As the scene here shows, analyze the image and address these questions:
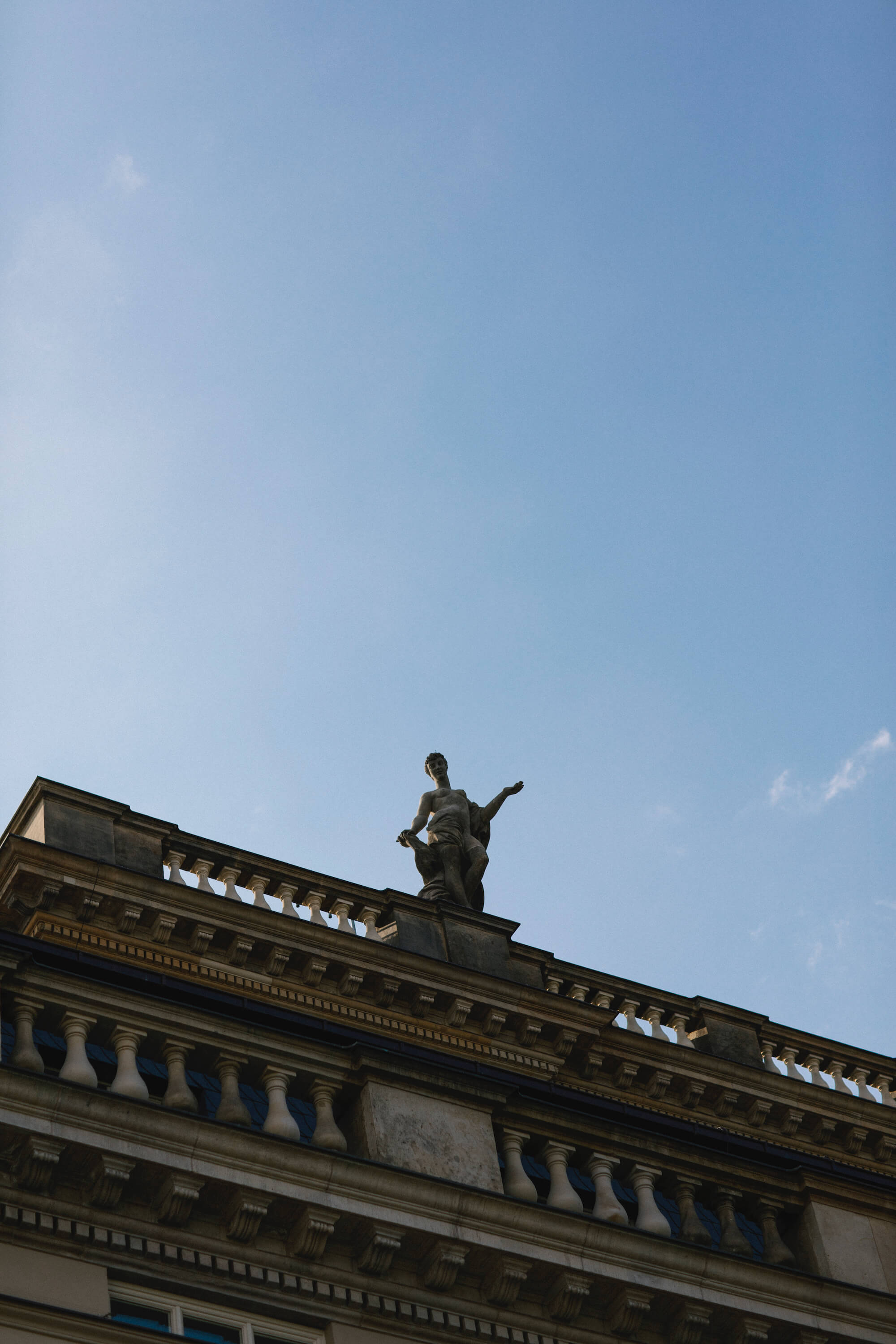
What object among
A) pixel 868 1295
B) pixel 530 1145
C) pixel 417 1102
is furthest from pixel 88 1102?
pixel 868 1295

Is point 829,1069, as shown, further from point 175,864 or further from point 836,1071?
point 175,864

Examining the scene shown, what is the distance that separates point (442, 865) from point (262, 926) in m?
4.62

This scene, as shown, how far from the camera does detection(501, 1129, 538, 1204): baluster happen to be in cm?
1852

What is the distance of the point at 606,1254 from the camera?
1822cm

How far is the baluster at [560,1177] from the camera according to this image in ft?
60.7

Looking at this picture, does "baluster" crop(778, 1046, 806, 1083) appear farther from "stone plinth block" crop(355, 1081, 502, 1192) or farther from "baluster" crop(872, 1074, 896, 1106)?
"stone plinth block" crop(355, 1081, 502, 1192)

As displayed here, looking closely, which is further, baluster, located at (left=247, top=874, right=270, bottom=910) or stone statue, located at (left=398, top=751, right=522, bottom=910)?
stone statue, located at (left=398, top=751, right=522, bottom=910)

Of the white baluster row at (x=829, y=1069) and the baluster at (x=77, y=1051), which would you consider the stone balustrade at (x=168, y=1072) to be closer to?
the baluster at (x=77, y=1051)

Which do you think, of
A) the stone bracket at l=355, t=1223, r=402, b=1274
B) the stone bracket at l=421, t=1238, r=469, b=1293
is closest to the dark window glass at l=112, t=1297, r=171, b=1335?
the stone bracket at l=355, t=1223, r=402, b=1274

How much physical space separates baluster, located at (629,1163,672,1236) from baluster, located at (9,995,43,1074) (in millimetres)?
5278

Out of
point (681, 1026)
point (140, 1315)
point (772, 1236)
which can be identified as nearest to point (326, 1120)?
point (140, 1315)

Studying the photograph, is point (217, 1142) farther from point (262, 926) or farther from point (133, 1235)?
point (262, 926)

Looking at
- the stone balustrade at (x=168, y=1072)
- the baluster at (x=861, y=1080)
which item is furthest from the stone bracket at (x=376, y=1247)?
the baluster at (x=861, y=1080)

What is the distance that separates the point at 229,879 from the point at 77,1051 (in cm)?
879
